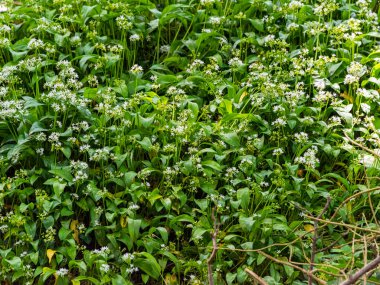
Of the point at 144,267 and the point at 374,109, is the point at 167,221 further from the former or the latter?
the point at 374,109

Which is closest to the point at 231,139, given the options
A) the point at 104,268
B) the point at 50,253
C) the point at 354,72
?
the point at 354,72

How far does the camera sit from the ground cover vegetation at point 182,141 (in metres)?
4.19

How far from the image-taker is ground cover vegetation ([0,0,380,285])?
4188 mm

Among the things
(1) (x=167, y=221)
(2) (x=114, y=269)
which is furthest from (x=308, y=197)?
(2) (x=114, y=269)

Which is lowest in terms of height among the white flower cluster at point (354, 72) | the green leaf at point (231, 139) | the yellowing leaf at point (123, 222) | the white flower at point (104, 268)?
the white flower at point (104, 268)

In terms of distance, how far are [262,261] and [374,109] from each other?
5.59 ft

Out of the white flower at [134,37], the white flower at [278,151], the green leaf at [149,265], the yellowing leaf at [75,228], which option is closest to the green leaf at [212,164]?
the white flower at [278,151]

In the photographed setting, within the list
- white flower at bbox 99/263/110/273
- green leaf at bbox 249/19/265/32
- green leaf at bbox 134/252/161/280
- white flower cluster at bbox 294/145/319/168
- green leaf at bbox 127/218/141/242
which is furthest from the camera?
green leaf at bbox 249/19/265/32

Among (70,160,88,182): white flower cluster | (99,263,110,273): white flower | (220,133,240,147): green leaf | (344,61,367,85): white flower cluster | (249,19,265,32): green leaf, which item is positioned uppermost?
(249,19,265,32): green leaf

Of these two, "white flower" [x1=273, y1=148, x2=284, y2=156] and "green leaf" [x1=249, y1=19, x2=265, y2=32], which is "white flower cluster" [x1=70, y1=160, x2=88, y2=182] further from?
"green leaf" [x1=249, y1=19, x2=265, y2=32]

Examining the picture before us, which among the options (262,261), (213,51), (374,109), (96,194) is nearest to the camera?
(262,261)

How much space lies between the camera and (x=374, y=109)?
5.07 meters

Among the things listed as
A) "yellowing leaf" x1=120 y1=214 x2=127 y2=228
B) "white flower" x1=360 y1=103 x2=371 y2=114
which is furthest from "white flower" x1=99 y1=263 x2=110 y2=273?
"white flower" x1=360 y1=103 x2=371 y2=114

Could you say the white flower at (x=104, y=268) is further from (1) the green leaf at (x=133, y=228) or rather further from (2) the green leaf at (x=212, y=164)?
(2) the green leaf at (x=212, y=164)
